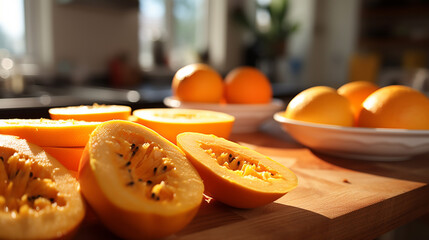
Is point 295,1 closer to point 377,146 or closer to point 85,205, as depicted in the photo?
point 377,146

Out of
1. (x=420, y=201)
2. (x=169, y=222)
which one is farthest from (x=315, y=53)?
(x=169, y=222)

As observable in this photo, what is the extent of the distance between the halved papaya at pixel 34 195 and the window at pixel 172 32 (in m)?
3.36

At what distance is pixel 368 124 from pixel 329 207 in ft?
1.10

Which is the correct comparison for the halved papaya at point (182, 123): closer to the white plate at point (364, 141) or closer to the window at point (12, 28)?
the white plate at point (364, 141)

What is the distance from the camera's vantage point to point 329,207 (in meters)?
0.54

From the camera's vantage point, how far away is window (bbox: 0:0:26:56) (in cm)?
296

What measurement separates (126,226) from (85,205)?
57mm

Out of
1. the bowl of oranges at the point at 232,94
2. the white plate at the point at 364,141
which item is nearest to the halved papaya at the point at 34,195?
the white plate at the point at 364,141

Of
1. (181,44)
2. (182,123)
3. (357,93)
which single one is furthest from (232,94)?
(181,44)

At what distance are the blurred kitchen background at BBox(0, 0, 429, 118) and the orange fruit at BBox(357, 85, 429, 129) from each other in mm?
1459

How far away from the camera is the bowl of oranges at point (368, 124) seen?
761mm

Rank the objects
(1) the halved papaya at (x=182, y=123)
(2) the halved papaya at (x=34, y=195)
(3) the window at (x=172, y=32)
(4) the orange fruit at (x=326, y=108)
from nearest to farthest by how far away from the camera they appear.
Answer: (2) the halved papaya at (x=34, y=195) → (1) the halved papaya at (x=182, y=123) → (4) the orange fruit at (x=326, y=108) → (3) the window at (x=172, y=32)

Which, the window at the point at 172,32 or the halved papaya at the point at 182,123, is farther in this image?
the window at the point at 172,32

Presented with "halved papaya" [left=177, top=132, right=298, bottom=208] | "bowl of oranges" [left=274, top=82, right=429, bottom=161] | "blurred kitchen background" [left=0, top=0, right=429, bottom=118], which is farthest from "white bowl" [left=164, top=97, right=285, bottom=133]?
"blurred kitchen background" [left=0, top=0, right=429, bottom=118]
